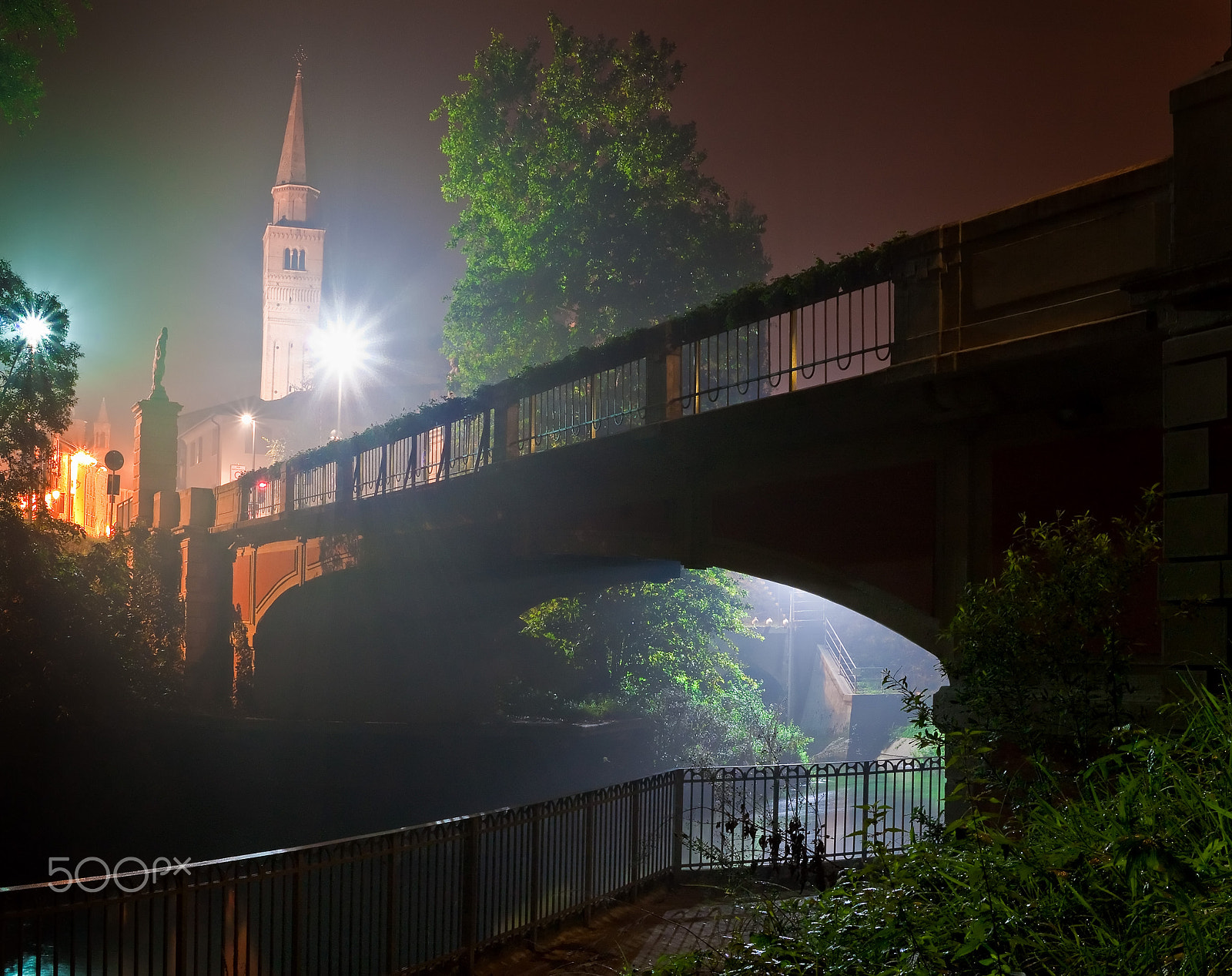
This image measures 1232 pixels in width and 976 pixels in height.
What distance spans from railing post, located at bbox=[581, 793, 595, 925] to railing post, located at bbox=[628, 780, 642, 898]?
1.74ft

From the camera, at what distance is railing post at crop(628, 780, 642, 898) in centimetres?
1123

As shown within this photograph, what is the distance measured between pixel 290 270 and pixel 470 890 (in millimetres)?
110247

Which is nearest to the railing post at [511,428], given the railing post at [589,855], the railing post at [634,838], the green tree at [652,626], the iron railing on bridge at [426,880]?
the iron railing on bridge at [426,880]

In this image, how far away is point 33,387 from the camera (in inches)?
707

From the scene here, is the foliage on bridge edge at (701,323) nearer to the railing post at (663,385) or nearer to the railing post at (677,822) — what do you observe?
the railing post at (663,385)

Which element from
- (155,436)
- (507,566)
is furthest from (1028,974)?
(155,436)

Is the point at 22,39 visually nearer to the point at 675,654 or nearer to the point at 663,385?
the point at 663,385

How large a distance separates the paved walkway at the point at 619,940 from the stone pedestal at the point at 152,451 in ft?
82.2

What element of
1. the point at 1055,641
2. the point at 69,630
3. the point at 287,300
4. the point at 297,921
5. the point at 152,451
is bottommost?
the point at 297,921

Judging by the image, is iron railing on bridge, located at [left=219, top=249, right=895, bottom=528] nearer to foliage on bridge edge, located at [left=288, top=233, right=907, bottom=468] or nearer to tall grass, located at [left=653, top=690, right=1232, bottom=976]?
foliage on bridge edge, located at [left=288, top=233, right=907, bottom=468]

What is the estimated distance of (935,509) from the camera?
359 inches

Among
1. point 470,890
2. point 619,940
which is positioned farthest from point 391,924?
point 619,940

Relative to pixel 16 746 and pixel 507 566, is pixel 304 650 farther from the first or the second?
pixel 507 566

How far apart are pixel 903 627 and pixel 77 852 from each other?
15203 mm
